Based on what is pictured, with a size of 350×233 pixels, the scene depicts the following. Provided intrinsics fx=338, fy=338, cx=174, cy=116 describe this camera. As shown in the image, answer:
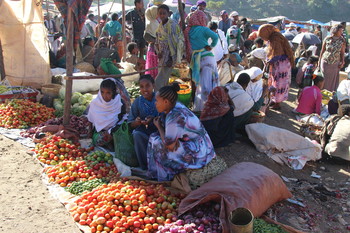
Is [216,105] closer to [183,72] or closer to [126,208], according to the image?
[126,208]

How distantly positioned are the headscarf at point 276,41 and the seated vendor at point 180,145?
3690mm

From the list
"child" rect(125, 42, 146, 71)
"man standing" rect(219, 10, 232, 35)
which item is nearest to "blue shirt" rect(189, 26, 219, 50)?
"child" rect(125, 42, 146, 71)

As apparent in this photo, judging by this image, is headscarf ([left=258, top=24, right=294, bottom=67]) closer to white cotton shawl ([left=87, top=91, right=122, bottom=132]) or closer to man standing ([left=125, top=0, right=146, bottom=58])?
man standing ([left=125, top=0, right=146, bottom=58])

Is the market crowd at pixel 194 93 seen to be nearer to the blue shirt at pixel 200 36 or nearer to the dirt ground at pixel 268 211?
the blue shirt at pixel 200 36

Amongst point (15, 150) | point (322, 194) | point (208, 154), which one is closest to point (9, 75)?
point (15, 150)

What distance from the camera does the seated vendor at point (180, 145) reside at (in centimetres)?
345

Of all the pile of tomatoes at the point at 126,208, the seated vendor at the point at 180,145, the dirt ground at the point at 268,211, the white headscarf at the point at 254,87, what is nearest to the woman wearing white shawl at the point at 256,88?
the white headscarf at the point at 254,87

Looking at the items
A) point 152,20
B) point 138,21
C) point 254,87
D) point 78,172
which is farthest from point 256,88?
point 138,21

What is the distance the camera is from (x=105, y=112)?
4.67m

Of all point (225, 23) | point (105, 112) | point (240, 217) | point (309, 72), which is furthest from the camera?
point (225, 23)

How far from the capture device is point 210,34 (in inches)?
223

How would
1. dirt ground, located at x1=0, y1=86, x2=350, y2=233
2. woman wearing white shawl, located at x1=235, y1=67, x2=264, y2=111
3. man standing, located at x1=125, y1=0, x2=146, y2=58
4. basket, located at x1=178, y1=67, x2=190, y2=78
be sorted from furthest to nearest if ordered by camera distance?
1. man standing, located at x1=125, y1=0, x2=146, y2=58
2. basket, located at x1=178, y1=67, x2=190, y2=78
3. woman wearing white shawl, located at x1=235, y1=67, x2=264, y2=111
4. dirt ground, located at x1=0, y1=86, x2=350, y2=233

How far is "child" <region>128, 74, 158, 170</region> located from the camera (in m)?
4.13

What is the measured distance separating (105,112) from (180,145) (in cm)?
159
